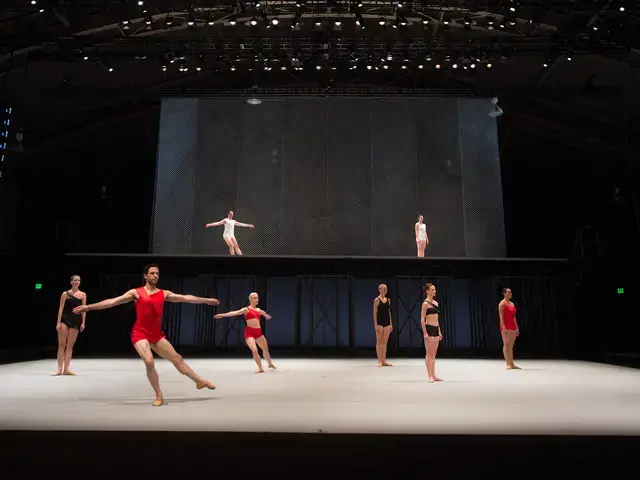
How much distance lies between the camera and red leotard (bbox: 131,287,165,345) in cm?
493

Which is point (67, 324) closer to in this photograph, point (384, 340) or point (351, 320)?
point (384, 340)

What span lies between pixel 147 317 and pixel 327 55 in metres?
11.5

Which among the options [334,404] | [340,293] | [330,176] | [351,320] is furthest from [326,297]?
[334,404]

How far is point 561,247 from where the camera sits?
19406 mm

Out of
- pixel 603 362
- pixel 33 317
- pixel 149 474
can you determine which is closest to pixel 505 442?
pixel 149 474

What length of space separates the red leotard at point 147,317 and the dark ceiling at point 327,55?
33.4 feet

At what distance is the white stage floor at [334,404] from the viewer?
3914mm

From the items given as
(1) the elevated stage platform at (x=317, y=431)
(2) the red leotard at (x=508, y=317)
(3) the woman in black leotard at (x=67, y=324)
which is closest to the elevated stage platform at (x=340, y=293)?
(2) the red leotard at (x=508, y=317)

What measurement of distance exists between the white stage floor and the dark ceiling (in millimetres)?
9649

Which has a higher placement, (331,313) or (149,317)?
(331,313)

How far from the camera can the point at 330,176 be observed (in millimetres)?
17406

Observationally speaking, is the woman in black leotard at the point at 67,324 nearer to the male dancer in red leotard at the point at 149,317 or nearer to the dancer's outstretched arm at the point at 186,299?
the male dancer in red leotard at the point at 149,317

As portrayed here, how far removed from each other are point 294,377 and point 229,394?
93.8 inches

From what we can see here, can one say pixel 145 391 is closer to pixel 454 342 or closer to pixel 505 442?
pixel 505 442
